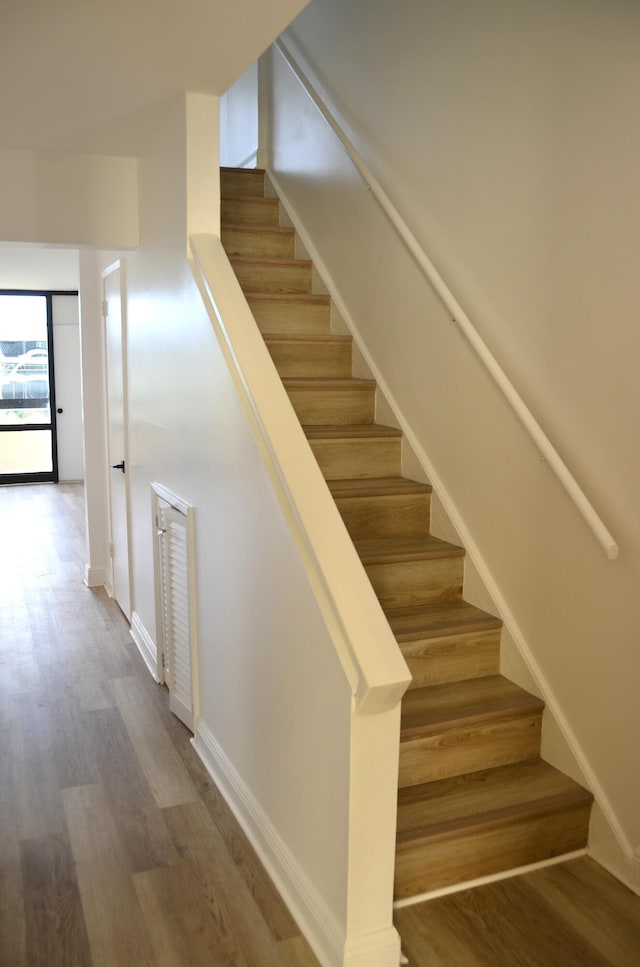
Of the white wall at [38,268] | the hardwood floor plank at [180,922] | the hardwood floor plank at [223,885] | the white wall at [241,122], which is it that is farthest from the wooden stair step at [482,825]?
the white wall at [38,268]

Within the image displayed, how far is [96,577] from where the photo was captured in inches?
216

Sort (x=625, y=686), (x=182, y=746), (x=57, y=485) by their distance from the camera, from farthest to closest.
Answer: (x=57, y=485), (x=182, y=746), (x=625, y=686)

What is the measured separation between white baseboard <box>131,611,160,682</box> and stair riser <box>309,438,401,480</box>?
124 centimetres

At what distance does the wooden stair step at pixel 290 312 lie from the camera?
13.0 ft

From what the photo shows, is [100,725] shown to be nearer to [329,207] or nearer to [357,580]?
[357,580]

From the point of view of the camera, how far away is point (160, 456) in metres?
3.65

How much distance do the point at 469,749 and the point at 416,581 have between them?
66cm

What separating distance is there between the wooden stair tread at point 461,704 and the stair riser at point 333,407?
1.35 metres

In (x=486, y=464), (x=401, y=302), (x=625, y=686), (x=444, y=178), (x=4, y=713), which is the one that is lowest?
(x=4, y=713)

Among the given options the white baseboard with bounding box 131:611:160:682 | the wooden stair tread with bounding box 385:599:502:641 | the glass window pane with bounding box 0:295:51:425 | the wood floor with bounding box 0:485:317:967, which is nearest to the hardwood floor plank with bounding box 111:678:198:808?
the wood floor with bounding box 0:485:317:967

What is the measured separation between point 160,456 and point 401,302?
1.26 meters

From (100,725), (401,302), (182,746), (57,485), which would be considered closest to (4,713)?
(100,725)

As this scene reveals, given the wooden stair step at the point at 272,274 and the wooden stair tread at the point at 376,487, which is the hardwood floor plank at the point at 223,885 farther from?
the wooden stair step at the point at 272,274

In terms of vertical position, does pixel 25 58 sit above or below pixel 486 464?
above
